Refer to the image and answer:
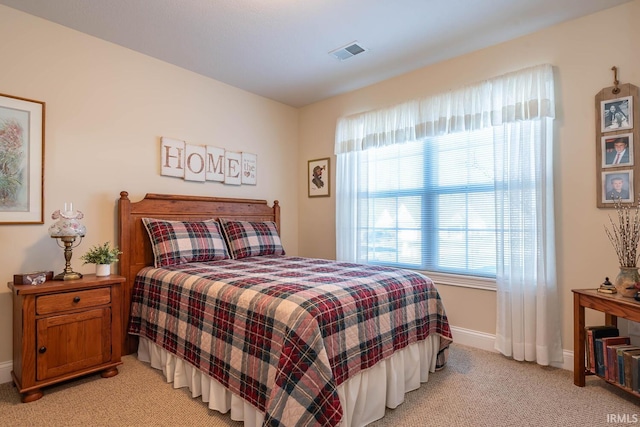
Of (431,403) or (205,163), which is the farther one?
(205,163)

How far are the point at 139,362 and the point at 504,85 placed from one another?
366 cm

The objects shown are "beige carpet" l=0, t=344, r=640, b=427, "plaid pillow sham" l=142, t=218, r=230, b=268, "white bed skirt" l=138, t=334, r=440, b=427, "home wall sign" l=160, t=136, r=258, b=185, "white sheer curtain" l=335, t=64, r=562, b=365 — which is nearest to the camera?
"white bed skirt" l=138, t=334, r=440, b=427

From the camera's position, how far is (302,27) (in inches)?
99.1

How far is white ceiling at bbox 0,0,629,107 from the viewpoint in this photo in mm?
2256

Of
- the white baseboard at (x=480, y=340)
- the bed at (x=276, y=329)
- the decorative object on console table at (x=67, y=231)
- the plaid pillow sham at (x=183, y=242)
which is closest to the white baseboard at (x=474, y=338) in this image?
the white baseboard at (x=480, y=340)

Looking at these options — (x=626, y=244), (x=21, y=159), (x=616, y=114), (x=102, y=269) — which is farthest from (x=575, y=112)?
(x=21, y=159)

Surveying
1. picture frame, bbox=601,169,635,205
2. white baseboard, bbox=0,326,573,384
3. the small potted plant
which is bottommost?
white baseboard, bbox=0,326,573,384

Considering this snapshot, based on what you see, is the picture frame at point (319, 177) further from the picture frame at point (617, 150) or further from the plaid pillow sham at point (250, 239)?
the picture frame at point (617, 150)

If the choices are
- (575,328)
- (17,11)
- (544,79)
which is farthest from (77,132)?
(575,328)

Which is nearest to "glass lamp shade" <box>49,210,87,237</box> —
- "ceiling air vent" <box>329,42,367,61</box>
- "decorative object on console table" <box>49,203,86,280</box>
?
"decorative object on console table" <box>49,203,86,280</box>

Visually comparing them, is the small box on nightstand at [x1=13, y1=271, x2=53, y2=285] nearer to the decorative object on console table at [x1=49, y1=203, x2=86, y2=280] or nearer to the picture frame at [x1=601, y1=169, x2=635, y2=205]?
the decorative object on console table at [x1=49, y1=203, x2=86, y2=280]

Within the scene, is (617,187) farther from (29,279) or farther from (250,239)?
(29,279)

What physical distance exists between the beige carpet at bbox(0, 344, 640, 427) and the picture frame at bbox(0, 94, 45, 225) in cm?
117

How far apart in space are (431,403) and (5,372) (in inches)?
111
